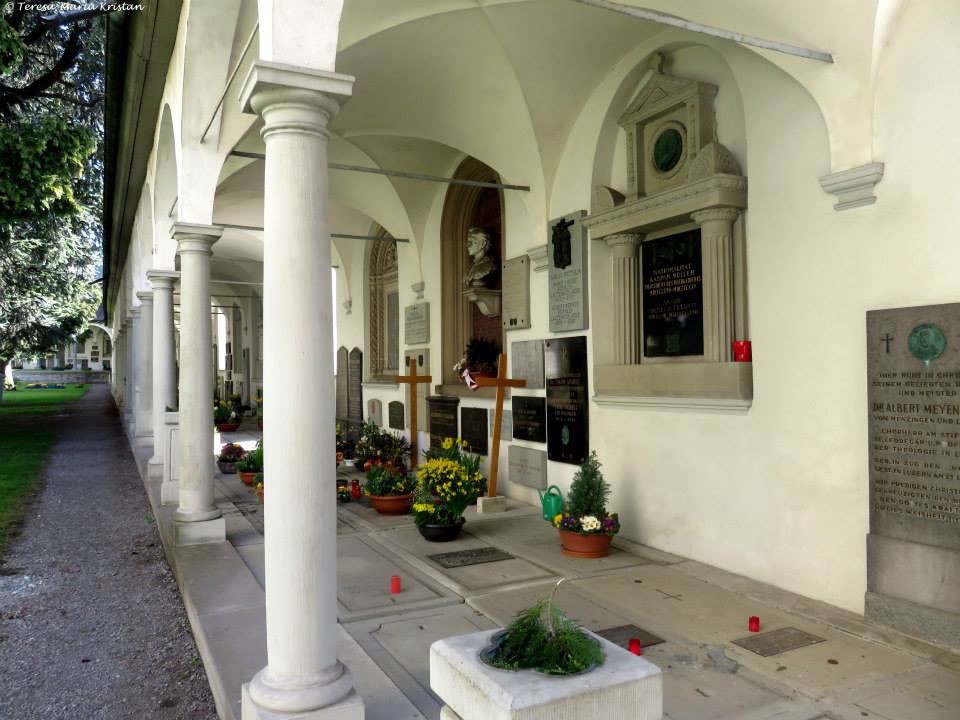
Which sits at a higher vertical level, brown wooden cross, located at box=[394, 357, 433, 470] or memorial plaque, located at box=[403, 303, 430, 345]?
memorial plaque, located at box=[403, 303, 430, 345]

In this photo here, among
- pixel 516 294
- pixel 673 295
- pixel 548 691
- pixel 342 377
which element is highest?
pixel 516 294

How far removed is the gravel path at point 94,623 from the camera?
14.0ft

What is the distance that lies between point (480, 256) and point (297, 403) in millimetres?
7813

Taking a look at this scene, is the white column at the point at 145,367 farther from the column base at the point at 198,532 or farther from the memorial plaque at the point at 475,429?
the column base at the point at 198,532

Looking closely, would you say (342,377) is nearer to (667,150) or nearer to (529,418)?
(529,418)

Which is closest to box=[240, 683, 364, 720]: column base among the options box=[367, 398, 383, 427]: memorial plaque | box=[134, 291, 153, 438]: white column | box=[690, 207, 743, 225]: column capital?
box=[690, 207, 743, 225]: column capital

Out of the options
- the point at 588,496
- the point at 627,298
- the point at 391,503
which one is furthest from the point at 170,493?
the point at 627,298

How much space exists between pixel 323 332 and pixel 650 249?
4995mm

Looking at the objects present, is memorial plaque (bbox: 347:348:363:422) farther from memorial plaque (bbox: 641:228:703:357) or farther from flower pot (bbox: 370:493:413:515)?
memorial plaque (bbox: 641:228:703:357)

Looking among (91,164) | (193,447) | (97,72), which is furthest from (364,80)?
(91,164)

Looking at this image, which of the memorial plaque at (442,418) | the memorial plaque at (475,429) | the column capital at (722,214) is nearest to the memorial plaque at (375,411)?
the memorial plaque at (442,418)

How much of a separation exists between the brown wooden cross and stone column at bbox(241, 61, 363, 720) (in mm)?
8468

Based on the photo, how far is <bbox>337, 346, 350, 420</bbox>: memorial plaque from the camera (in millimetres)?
16388

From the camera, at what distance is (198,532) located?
23.1ft
